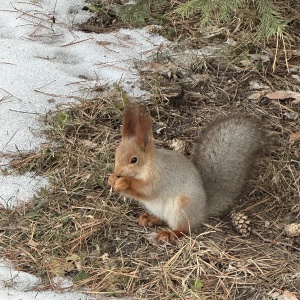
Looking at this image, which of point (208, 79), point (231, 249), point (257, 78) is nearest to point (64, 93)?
point (208, 79)

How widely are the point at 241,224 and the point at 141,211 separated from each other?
0.41 m

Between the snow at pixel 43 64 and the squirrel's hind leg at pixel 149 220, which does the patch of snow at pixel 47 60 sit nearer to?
the snow at pixel 43 64

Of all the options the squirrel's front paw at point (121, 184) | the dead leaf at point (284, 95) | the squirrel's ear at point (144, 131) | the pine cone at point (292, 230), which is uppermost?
the squirrel's ear at point (144, 131)

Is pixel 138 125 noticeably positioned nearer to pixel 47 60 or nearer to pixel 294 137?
pixel 294 137

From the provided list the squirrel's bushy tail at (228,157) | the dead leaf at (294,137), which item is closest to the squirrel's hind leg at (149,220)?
the squirrel's bushy tail at (228,157)

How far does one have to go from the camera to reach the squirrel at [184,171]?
7.39 ft

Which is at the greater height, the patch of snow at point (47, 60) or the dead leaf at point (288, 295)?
the patch of snow at point (47, 60)

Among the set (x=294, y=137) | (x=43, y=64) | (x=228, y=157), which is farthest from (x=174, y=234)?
(x=43, y=64)

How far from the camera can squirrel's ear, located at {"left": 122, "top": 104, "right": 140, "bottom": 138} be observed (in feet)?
7.06

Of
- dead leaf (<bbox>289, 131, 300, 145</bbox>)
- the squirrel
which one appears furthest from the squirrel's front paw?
dead leaf (<bbox>289, 131, 300, 145</bbox>)

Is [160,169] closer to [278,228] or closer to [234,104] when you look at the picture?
[278,228]

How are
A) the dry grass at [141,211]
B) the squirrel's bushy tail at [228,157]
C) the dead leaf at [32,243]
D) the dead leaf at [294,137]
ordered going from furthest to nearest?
the dead leaf at [294,137]
the squirrel's bushy tail at [228,157]
the dead leaf at [32,243]
the dry grass at [141,211]

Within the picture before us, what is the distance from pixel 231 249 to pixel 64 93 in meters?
1.27

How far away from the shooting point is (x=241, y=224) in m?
2.45
